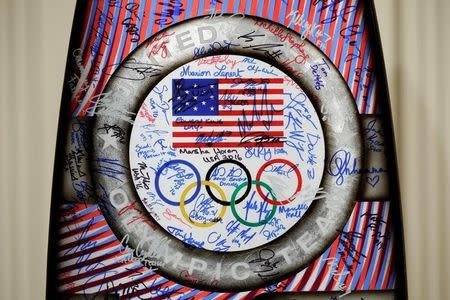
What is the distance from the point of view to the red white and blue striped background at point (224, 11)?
101cm

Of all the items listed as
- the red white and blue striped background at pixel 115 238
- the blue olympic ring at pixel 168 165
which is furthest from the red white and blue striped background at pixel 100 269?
the blue olympic ring at pixel 168 165

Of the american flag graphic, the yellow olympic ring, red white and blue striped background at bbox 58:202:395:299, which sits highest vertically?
the american flag graphic

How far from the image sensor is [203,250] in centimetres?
102

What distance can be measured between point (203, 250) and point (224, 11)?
1.93 feet

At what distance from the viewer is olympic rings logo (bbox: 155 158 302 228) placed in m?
1.02

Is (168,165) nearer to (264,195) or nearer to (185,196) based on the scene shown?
(185,196)

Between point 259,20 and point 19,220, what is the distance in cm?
84

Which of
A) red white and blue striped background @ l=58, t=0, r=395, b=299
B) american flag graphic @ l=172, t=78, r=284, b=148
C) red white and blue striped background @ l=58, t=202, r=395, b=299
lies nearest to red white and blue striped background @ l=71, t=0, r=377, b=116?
red white and blue striped background @ l=58, t=0, r=395, b=299

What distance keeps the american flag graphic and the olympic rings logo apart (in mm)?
49

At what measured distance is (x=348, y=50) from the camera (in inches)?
41.0

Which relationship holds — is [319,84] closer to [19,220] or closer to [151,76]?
[151,76]

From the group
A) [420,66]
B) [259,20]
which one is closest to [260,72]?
[259,20]

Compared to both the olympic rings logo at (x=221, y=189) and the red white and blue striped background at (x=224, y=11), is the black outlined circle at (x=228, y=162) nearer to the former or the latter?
the olympic rings logo at (x=221, y=189)

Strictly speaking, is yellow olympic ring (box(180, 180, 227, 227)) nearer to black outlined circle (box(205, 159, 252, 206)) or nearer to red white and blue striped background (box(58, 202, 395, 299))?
black outlined circle (box(205, 159, 252, 206))
